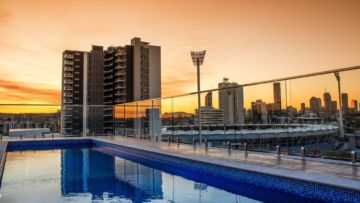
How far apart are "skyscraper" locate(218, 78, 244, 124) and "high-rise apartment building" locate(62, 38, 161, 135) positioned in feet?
183

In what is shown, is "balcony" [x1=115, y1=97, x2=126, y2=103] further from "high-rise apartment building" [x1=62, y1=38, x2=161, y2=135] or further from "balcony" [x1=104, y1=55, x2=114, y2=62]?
"balcony" [x1=104, y1=55, x2=114, y2=62]

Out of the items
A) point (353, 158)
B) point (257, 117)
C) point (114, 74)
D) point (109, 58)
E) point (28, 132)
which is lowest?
point (353, 158)

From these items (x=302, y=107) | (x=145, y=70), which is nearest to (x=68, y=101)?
(x=145, y=70)

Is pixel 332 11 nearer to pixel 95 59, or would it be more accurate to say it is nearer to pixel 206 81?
pixel 206 81

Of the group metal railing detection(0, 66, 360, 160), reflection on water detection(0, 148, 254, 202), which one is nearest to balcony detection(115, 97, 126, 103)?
metal railing detection(0, 66, 360, 160)

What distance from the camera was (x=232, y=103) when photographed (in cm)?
801

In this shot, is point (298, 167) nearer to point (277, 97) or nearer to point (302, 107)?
point (302, 107)

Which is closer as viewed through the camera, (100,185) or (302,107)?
(100,185)

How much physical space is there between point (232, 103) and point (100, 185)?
427 cm

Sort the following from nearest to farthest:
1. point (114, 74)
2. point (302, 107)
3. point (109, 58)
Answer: point (302, 107), point (114, 74), point (109, 58)

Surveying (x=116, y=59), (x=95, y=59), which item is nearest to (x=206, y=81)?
(x=116, y=59)

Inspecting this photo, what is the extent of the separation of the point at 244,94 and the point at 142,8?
18.8 feet

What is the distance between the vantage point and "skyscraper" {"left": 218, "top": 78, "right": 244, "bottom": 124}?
720cm

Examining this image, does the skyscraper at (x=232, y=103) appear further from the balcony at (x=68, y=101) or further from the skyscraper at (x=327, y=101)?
the balcony at (x=68, y=101)
